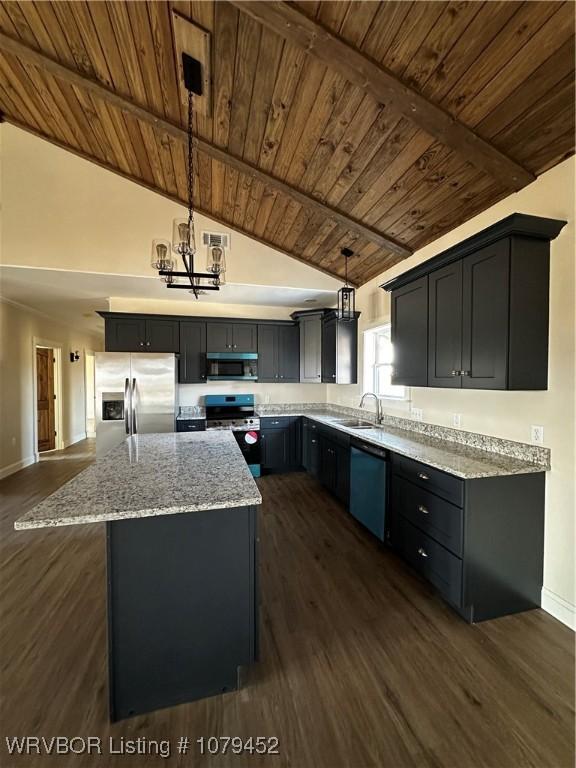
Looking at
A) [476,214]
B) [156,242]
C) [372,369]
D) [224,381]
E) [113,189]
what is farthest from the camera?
[224,381]

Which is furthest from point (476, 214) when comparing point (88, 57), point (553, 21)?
point (88, 57)

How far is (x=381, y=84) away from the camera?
174 centimetres

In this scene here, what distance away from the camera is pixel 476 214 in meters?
2.49

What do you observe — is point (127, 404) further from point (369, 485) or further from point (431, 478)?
point (431, 478)

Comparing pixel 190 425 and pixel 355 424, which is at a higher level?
pixel 355 424

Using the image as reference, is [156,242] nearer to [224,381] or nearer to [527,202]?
[527,202]

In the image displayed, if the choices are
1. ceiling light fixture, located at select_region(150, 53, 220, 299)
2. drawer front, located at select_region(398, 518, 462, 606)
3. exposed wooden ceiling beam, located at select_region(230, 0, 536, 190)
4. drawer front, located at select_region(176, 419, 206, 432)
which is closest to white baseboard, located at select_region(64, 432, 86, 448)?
drawer front, located at select_region(176, 419, 206, 432)

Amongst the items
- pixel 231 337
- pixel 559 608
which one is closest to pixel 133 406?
pixel 231 337

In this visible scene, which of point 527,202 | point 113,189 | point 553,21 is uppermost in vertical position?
point 113,189

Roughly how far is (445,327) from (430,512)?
4.49ft

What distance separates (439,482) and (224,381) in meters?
3.68

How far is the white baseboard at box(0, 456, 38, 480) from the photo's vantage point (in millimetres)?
4752

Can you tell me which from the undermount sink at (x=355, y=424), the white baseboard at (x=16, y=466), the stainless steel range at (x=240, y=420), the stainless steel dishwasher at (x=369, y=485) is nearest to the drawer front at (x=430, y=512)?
the stainless steel dishwasher at (x=369, y=485)

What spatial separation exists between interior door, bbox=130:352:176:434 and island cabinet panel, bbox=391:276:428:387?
288 centimetres
